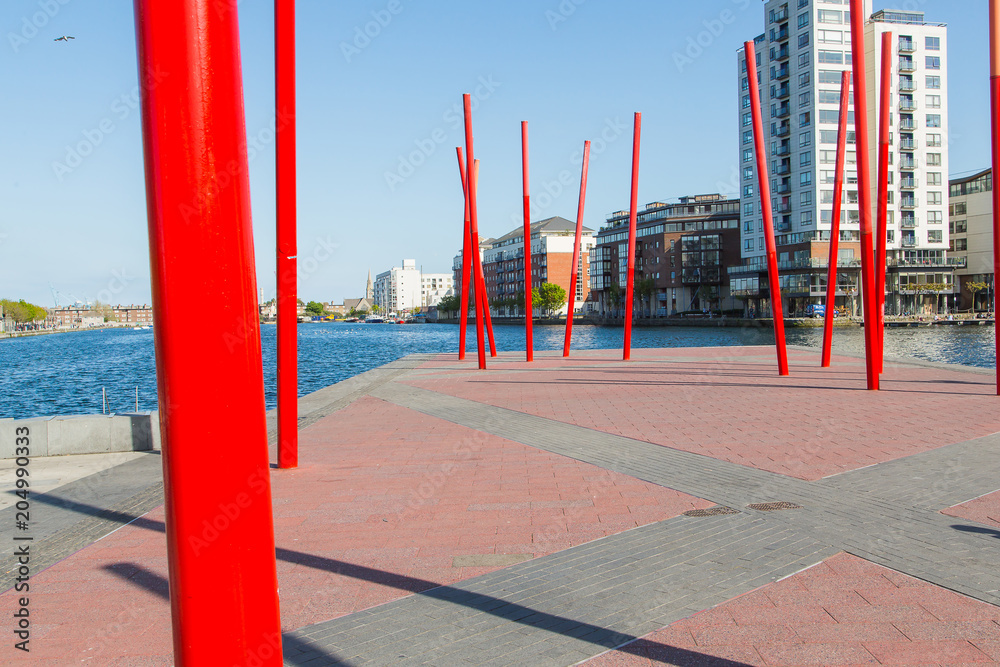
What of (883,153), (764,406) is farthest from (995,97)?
(764,406)

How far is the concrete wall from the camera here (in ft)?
30.5

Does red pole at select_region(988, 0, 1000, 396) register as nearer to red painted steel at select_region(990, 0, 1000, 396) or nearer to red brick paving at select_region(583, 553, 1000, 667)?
red painted steel at select_region(990, 0, 1000, 396)

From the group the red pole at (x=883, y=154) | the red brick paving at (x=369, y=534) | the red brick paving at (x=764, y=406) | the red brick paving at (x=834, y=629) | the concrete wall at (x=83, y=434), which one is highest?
the red pole at (x=883, y=154)

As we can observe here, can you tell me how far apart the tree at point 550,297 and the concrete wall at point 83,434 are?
123 m

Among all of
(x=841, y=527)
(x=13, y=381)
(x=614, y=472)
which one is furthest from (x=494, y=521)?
(x=13, y=381)

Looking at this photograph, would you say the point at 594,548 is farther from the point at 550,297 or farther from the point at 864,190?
the point at 550,297

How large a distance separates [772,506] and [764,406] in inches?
260

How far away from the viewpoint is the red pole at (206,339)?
1781mm

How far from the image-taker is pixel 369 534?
18.4 feet

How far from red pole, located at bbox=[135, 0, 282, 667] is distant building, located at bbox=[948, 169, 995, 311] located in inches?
3843

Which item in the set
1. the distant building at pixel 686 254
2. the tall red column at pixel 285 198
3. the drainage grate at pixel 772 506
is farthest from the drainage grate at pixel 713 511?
the distant building at pixel 686 254

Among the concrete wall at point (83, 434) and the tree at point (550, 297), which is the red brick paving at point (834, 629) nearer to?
the concrete wall at point (83, 434)

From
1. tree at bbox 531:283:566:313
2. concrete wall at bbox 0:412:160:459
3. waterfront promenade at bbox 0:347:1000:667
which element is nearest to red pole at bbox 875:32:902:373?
waterfront promenade at bbox 0:347:1000:667

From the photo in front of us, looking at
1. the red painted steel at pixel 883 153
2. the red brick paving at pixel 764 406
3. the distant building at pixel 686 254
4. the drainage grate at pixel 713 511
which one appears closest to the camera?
the drainage grate at pixel 713 511
